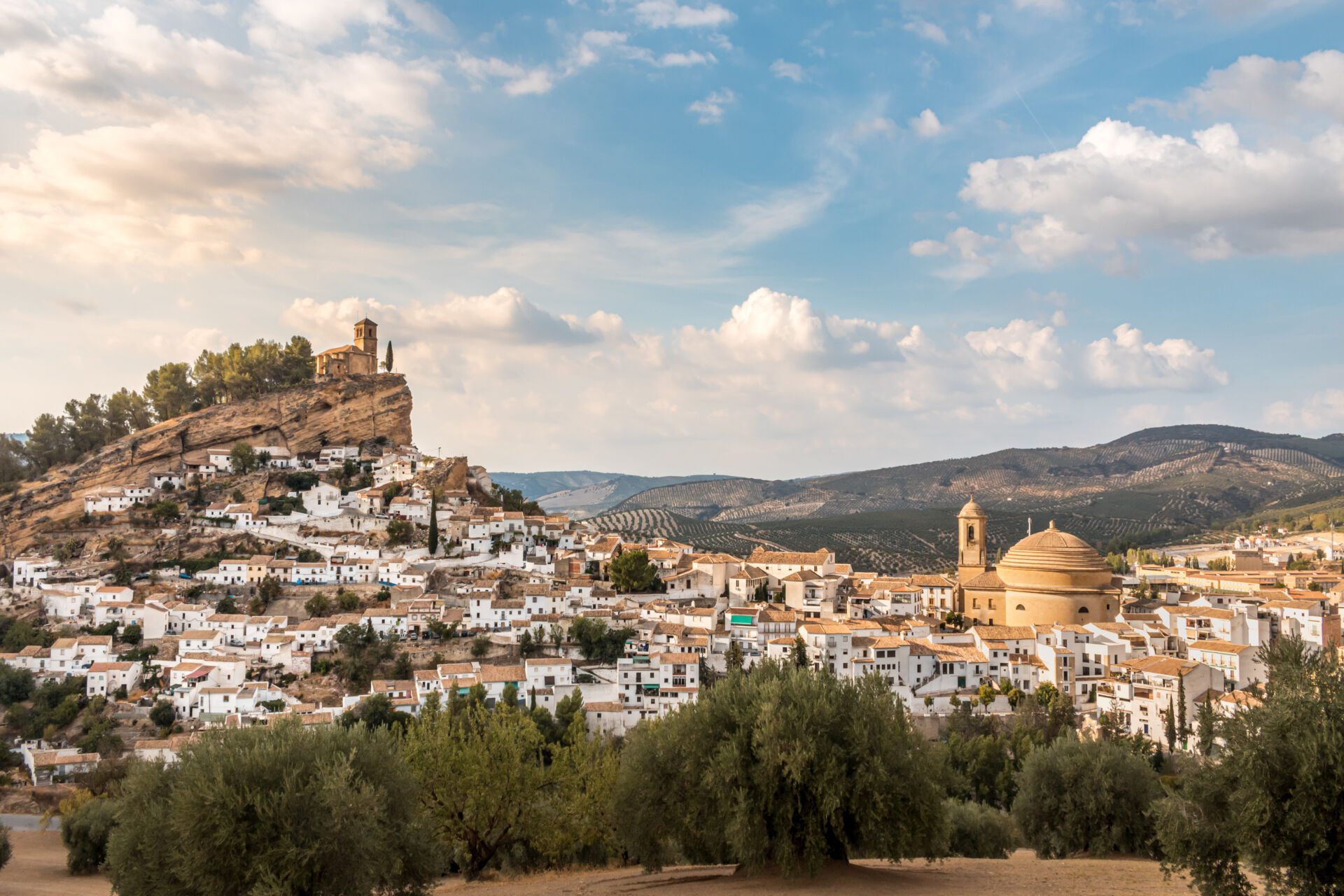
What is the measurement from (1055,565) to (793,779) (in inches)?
1520

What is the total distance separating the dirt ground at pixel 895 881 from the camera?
16.0m

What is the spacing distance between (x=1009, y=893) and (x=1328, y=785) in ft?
17.8

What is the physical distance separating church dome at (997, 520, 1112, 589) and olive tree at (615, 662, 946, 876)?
35.3m

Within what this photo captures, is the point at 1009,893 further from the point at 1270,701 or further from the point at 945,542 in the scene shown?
the point at 945,542

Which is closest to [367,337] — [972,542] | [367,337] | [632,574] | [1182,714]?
[367,337]

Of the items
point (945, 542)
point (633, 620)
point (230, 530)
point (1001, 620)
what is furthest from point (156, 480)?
point (945, 542)

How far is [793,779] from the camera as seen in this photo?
53.0 ft

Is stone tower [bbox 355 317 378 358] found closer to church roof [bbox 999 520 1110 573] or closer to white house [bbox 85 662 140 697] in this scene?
white house [bbox 85 662 140 697]

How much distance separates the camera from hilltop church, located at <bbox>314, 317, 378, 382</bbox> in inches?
3046

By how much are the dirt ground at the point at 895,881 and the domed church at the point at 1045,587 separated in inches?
1146

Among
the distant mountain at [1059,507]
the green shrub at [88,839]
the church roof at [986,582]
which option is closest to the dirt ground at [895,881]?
the green shrub at [88,839]

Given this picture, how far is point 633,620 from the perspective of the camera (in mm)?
49938

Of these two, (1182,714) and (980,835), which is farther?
(1182,714)

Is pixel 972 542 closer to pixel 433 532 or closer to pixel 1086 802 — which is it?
pixel 433 532
